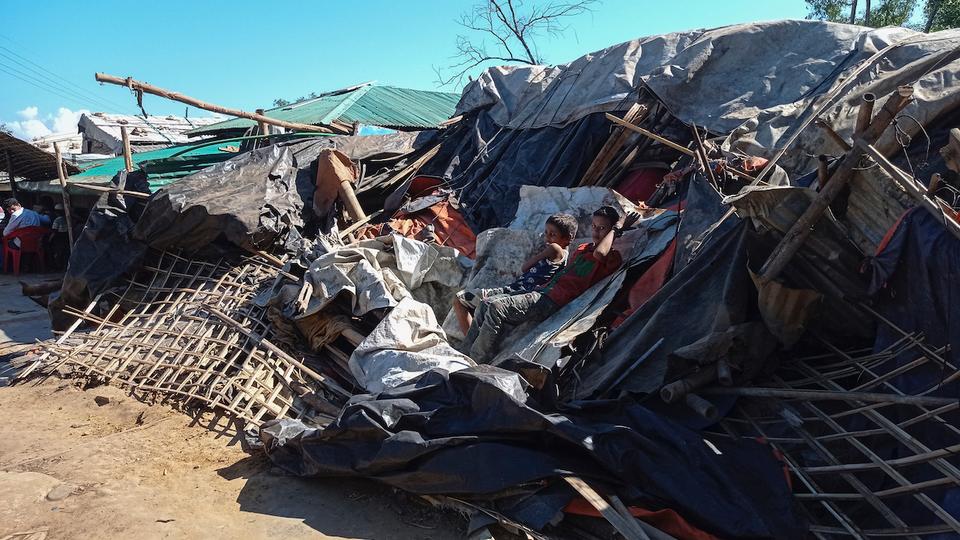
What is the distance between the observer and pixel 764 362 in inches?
123

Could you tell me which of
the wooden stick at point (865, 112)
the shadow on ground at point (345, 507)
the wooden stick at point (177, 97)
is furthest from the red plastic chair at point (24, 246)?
the wooden stick at point (865, 112)

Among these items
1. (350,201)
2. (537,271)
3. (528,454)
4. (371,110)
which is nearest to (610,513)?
(528,454)

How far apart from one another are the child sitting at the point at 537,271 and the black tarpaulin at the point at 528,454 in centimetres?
123

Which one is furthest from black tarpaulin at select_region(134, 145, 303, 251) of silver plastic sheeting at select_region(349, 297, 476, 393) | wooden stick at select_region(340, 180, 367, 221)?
silver plastic sheeting at select_region(349, 297, 476, 393)

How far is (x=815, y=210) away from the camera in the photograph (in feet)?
9.25

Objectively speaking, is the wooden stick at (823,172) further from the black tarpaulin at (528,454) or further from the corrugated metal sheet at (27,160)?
the corrugated metal sheet at (27,160)

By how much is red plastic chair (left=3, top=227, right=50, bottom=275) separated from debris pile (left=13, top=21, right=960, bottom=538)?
640 cm

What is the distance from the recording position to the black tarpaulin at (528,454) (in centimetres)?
251

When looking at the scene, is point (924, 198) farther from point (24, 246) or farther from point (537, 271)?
point (24, 246)

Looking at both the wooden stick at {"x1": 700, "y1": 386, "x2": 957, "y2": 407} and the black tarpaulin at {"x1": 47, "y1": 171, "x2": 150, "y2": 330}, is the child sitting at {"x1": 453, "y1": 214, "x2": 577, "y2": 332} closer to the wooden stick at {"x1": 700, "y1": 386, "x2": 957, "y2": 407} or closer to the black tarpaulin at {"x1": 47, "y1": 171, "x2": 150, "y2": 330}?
the wooden stick at {"x1": 700, "y1": 386, "x2": 957, "y2": 407}

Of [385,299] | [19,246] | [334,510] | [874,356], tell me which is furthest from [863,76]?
[19,246]

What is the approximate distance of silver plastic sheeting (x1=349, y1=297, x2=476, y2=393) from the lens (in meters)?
3.88

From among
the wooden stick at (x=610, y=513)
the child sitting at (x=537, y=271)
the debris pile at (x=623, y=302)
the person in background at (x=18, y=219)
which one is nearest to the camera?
the wooden stick at (x=610, y=513)

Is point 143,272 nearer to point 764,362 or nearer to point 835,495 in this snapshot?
point 764,362
